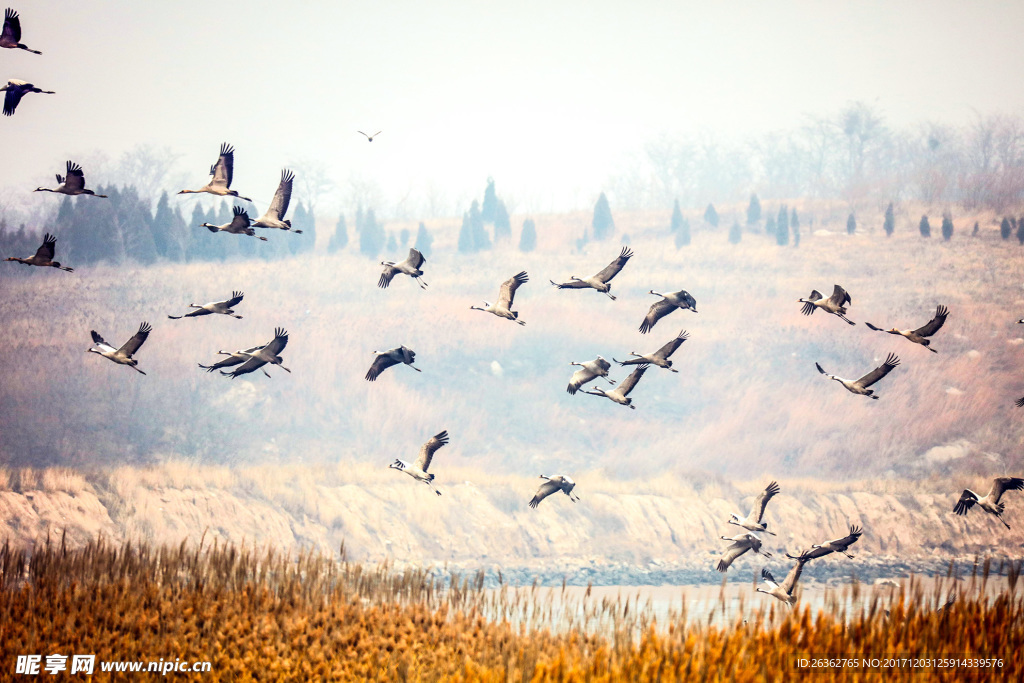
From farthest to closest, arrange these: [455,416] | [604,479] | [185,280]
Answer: [185,280] < [455,416] < [604,479]

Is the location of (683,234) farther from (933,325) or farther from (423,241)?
(933,325)

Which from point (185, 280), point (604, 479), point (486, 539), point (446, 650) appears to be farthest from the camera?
point (185, 280)

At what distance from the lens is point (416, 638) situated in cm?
1742

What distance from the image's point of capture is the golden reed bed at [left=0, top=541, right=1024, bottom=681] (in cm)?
1475

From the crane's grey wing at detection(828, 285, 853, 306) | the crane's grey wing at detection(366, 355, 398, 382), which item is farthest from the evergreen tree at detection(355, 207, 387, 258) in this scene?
the crane's grey wing at detection(828, 285, 853, 306)

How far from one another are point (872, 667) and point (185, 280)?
172 ft

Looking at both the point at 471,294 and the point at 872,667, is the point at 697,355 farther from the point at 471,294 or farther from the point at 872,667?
the point at 872,667

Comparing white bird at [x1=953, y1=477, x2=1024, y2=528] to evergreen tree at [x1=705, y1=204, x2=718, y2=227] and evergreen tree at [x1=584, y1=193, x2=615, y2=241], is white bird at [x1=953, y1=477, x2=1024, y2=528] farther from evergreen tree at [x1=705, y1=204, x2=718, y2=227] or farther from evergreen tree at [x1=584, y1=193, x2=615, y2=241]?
evergreen tree at [x1=705, y1=204, x2=718, y2=227]

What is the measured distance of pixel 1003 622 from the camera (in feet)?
58.6

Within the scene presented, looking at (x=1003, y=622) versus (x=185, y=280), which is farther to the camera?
(x=185, y=280)

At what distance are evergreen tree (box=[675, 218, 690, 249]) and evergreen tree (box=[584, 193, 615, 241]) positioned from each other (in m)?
4.38

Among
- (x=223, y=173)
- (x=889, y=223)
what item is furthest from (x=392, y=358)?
(x=889, y=223)

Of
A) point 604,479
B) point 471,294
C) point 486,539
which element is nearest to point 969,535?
point 604,479

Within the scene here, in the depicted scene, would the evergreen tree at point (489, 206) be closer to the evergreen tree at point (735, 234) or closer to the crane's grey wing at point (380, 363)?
the evergreen tree at point (735, 234)
